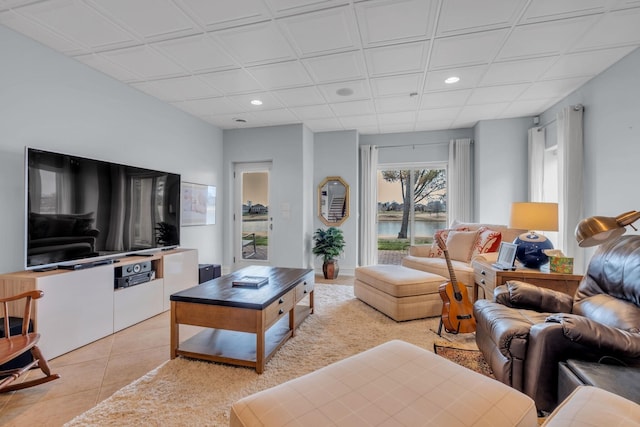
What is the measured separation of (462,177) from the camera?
4973 mm

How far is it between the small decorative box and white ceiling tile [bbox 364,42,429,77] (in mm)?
2080

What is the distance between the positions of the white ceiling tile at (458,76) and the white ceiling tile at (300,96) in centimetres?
129

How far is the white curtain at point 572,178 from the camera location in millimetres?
3273

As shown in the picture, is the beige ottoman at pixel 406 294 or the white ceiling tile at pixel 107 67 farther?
the beige ottoman at pixel 406 294

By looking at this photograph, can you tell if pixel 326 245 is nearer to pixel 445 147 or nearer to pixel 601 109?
pixel 445 147

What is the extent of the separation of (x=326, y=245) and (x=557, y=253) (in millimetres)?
3078

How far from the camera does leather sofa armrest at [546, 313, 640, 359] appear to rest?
128cm

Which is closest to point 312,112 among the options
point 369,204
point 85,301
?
point 369,204

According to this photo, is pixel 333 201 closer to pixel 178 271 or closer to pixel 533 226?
pixel 178 271

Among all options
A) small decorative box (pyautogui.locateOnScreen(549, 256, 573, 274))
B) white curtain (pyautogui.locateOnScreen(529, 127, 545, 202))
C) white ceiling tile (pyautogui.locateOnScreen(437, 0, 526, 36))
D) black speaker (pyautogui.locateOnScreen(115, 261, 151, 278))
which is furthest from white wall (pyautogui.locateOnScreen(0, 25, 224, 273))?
white curtain (pyautogui.locateOnScreen(529, 127, 545, 202))

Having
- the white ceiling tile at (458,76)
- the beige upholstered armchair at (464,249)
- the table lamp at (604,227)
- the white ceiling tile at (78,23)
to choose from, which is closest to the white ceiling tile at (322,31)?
the white ceiling tile at (458,76)

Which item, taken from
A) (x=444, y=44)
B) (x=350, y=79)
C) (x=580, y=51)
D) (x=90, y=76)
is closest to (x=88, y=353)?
(x=90, y=76)

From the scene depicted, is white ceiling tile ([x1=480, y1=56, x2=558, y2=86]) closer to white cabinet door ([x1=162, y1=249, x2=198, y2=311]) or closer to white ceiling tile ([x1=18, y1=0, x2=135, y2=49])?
white ceiling tile ([x1=18, y1=0, x2=135, y2=49])

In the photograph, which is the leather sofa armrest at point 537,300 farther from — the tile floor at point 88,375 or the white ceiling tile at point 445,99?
the tile floor at point 88,375
